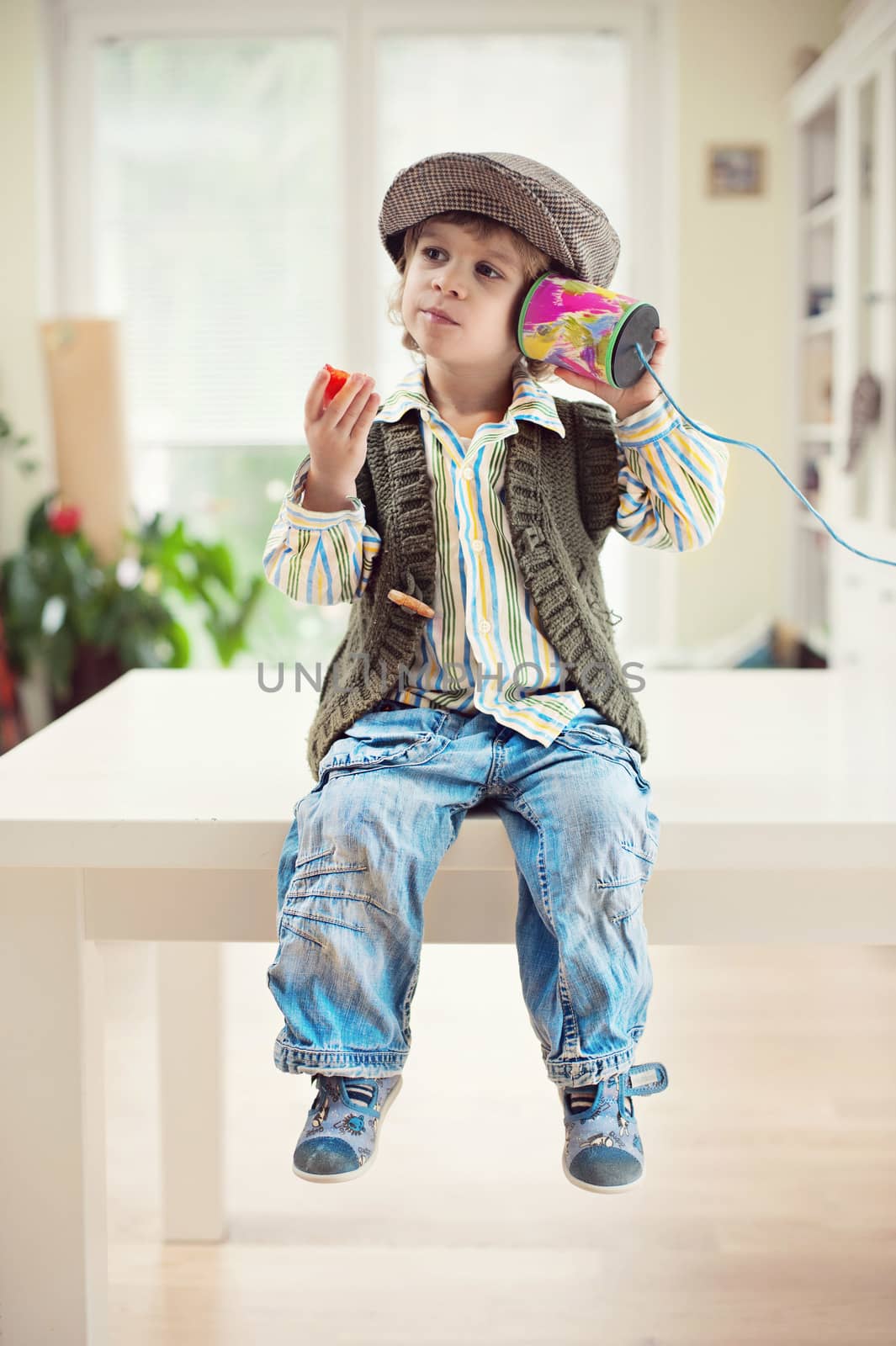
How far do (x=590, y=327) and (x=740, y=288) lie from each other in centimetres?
298

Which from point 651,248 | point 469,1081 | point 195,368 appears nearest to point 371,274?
point 195,368

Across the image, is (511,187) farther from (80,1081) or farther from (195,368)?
(195,368)

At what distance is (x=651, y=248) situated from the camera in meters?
3.98

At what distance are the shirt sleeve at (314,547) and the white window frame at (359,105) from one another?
117 inches

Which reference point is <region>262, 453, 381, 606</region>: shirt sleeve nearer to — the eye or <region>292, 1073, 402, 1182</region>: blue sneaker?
the eye

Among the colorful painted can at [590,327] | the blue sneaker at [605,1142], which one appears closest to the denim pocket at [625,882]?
the blue sneaker at [605,1142]

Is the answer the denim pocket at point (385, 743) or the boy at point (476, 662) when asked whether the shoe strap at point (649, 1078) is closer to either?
the boy at point (476, 662)

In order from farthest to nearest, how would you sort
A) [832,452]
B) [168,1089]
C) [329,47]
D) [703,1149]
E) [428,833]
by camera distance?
[329,47] < [832,452] < [703,1149] < [168,1089] < [428,833]

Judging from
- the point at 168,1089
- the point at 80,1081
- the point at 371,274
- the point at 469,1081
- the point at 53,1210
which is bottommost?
the point at 469,1081

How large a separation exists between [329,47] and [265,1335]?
361cm

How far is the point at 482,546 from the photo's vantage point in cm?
116

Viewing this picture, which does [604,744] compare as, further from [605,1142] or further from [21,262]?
[21,262]

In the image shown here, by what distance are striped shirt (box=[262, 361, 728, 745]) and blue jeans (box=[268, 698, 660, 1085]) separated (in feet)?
0.39

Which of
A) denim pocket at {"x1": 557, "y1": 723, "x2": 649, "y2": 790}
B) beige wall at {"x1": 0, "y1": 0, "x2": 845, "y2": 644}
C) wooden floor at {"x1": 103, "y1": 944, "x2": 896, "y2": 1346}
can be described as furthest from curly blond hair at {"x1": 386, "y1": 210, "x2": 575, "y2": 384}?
beige wall at {"x1": 0, "y1": 0, "x2": 845, "y2": 644}
